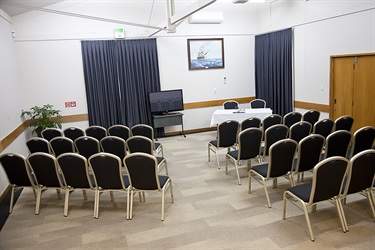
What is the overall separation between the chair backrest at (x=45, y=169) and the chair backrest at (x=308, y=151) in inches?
131

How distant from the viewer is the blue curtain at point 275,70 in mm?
8727

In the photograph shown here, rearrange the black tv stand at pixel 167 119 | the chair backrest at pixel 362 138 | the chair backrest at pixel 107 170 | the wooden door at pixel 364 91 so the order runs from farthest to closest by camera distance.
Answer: the black tv stand at pixel 167 119 → the wooden door at pixel 364 91 → the chair backrest at pixel 362 138 → the chair backrest at pixel 107 170

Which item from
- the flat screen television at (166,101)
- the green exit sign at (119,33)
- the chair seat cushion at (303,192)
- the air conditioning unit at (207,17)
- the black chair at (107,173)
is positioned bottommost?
the chair seat cushion at (303,192)

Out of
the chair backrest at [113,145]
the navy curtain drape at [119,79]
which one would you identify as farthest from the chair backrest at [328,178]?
the navy curtain drape at [119,79]

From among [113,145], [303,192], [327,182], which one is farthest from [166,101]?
[327,182]

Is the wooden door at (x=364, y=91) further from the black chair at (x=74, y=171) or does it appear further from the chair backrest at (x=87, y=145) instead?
the black chair at (x=74, y=171)

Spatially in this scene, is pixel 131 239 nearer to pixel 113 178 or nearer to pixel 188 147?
pixel 113 178

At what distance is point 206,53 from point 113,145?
5459mm

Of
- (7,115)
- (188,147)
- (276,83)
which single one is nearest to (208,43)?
(276,83)

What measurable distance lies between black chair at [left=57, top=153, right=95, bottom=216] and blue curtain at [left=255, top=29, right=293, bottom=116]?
6485 mm

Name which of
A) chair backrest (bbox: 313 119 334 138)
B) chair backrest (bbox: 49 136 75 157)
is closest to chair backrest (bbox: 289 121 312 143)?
chair backrest (bbox: 313 119 334 138)

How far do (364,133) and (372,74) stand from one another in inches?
97.4

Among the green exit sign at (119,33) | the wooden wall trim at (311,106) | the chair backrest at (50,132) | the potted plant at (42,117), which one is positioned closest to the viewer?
the chair backrest at (50,132)

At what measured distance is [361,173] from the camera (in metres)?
3.38
